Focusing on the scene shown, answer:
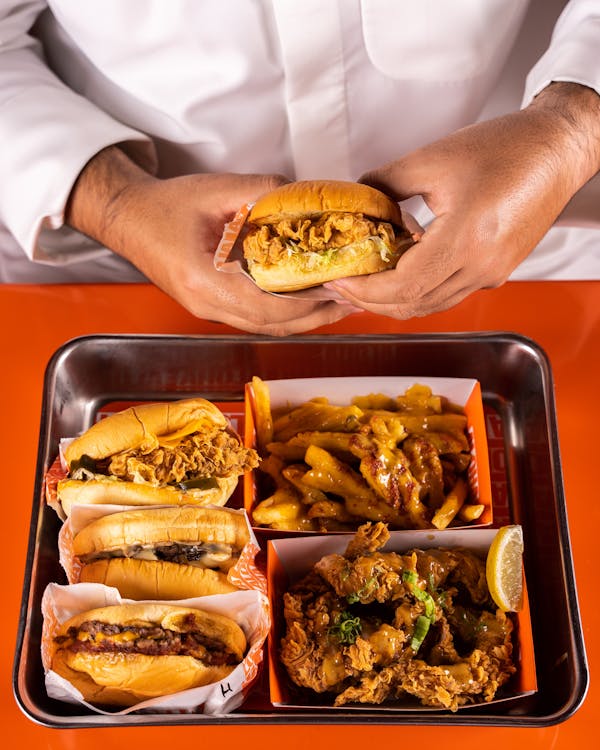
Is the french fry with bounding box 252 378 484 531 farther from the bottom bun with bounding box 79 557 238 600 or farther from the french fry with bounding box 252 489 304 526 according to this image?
the bottom bun with bounding box 79 557 238 600

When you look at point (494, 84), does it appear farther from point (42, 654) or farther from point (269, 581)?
point (42, 654)

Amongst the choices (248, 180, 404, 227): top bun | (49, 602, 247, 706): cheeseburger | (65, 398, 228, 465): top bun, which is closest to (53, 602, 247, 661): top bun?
(49, 602, 247, 706): cheeseburger

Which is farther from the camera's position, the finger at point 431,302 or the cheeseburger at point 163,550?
the finger at point 431,302

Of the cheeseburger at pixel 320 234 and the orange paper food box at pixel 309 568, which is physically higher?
the cheeseburger at pixel 320 234

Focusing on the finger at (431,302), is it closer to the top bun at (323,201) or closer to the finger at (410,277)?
the finger at (410,277)

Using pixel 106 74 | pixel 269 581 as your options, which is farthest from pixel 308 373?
pixel 106 74

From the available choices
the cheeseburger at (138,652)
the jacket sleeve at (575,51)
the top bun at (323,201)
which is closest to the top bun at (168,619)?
the cheeseburger at (138,652)
